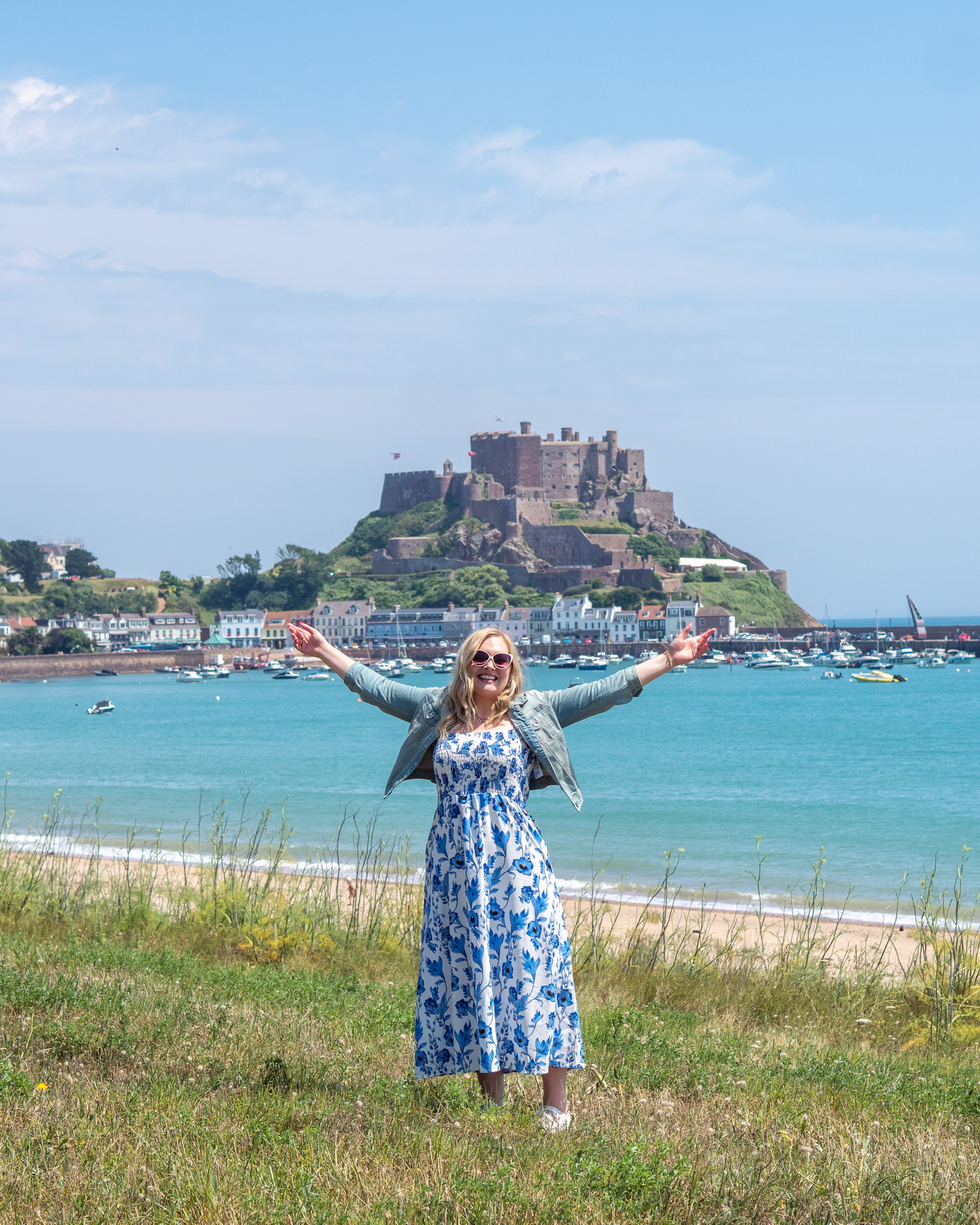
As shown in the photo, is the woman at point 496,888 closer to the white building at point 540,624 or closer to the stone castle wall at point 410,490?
the white building at point 540,624

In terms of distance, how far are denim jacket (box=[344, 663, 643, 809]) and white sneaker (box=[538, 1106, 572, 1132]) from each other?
0.77 m

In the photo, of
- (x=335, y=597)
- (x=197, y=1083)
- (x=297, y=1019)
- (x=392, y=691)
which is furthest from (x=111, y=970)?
(x=335, y=597)

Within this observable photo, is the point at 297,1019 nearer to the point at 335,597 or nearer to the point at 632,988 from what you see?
the point at 632,988

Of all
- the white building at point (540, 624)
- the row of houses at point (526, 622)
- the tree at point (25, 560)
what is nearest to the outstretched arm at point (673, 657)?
the row of houses at point (526, 622)

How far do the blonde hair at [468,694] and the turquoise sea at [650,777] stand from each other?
23 centimetres

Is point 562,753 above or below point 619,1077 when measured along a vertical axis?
above

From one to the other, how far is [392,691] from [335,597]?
116 m

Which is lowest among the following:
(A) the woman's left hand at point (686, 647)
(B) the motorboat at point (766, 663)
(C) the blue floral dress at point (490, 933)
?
(B) the motorboat at point (766, 663)

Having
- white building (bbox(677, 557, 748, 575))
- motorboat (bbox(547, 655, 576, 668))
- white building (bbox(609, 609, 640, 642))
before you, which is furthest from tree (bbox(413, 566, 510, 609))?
white building (bbox(677, 557, 748, 575))

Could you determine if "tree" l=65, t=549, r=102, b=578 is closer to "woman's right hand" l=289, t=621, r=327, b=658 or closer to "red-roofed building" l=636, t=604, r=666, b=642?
"red-roofed building" l=636, t=604, r=666, b=642

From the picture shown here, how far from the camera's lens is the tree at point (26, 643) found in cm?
10256

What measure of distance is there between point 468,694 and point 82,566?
15167 cm

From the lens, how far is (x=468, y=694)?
3.43m

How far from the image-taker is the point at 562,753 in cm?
340
